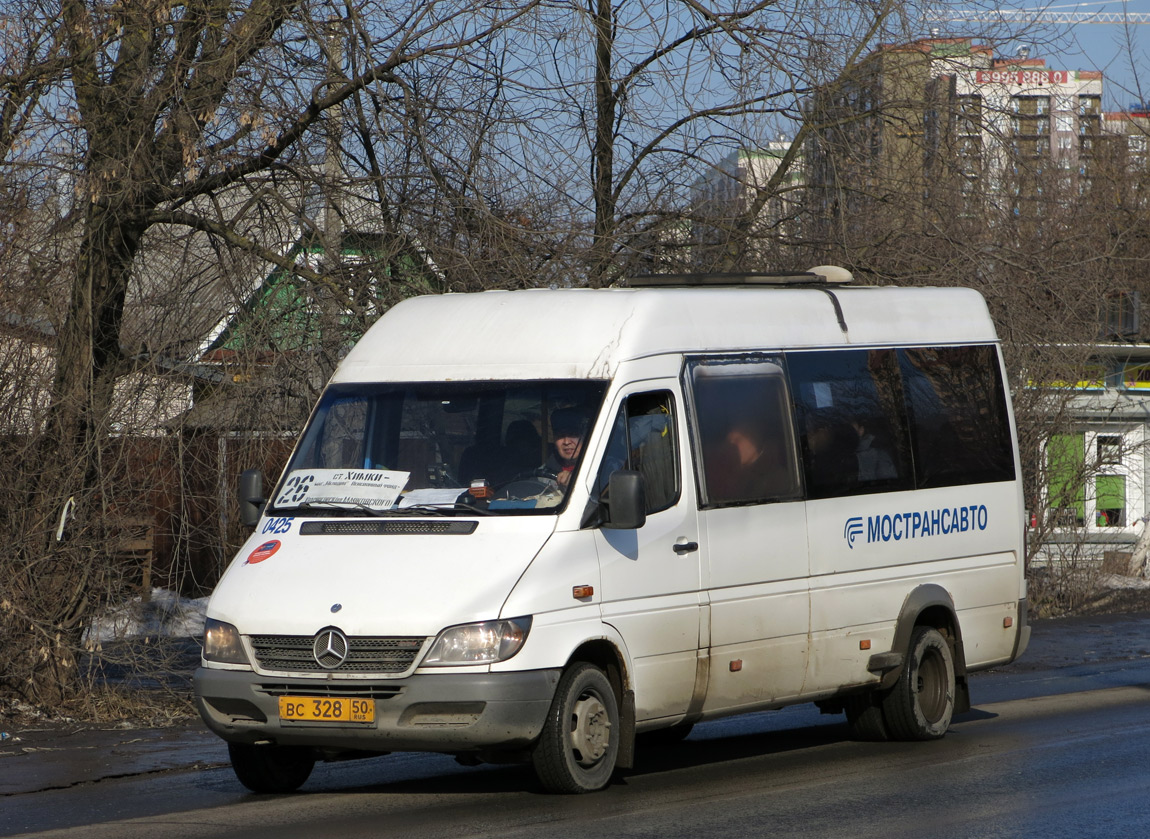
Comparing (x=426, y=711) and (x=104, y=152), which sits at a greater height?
(x=104, y=152)

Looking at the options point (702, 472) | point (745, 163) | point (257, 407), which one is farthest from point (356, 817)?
point (745, 163)

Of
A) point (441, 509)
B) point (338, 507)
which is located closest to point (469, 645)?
point (441, 509)

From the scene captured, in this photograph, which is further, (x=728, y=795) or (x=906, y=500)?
(x=906, y=500)

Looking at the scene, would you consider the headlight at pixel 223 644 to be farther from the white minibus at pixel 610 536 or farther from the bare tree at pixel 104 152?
the bare tree at pixel 104 152

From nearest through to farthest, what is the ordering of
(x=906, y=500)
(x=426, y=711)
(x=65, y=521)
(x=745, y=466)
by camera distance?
(x=426, y=711) → (x=745, y=466) → (x=906, y=500) → (x=65, y=521)

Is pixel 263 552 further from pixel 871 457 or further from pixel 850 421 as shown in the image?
pixel 871 457

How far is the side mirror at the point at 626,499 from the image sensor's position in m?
7.74

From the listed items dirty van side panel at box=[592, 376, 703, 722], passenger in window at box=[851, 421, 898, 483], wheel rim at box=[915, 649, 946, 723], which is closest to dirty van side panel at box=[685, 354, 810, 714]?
dirty van side panel at box=[592, 376, 703, 722]

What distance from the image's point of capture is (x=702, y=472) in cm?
864

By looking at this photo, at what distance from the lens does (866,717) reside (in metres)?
10.3

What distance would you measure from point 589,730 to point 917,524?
3158 mm

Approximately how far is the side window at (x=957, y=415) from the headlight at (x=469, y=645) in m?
3.84

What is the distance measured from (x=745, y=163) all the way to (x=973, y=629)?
6.37m

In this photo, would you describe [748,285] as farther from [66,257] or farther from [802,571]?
[66,257]
